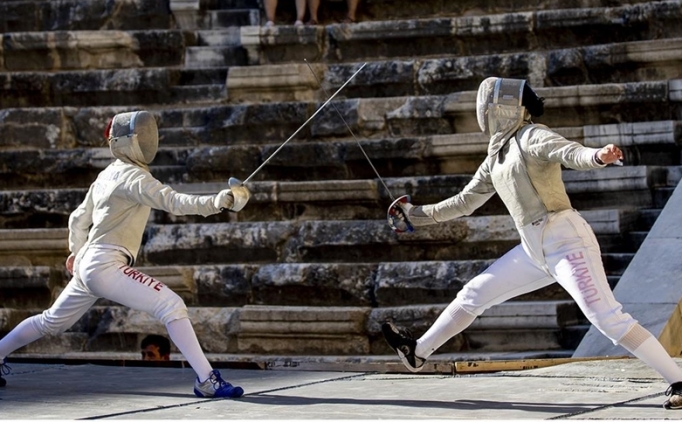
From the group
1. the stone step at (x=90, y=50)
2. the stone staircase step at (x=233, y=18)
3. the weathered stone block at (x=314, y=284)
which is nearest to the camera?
the weathered stone block at (x=314, y=284)

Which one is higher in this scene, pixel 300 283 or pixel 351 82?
pixel 351 82

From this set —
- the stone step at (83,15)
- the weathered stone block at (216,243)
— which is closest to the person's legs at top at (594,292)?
the weathered stone block at (216,243)

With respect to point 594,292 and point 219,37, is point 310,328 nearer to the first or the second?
point 594,292

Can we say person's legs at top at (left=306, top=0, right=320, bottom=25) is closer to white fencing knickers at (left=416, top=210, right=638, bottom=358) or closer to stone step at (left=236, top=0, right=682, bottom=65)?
stone step at (left=236, top=0, right=682, bottom=65)

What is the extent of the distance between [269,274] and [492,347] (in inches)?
63.5

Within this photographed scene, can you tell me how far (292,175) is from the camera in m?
9.32

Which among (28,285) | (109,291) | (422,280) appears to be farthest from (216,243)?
(109,291)

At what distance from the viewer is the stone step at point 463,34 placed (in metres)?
9.51

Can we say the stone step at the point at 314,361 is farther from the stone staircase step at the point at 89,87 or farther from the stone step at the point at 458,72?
the stone staircase step at the point at 89,87

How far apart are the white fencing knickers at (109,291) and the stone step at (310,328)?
2191 mm

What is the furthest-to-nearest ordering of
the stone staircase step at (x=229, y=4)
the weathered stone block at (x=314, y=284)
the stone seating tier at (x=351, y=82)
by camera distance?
the stone staircase step at (x=229, y=4) → the stone seating tier at (x=351, y=82) → the weathered stone block at (x=314, y=284)

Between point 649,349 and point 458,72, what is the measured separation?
4989mm

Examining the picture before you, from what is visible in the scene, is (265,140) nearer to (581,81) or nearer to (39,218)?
(39,218)

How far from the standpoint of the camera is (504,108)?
5449 millimetres
